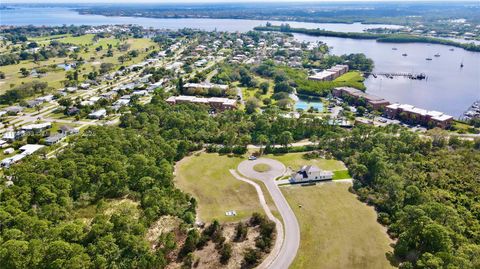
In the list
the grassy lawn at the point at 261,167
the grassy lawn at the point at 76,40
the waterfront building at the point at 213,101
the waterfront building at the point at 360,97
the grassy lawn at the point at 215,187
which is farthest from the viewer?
the grassy lawn at the point at 76,40

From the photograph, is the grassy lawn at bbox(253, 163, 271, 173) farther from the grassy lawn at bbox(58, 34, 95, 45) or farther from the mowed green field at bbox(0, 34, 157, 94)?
the grassy lawn at bbox(58, 34, 95, 45)

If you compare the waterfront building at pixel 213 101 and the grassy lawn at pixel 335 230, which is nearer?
the grassy lawn at pixel 335 230

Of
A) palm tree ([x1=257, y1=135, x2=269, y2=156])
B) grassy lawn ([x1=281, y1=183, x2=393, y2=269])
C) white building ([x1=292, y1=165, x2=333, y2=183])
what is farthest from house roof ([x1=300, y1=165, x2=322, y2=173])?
palm tree ([x1=257, y1=135, x2=269, y2=156])

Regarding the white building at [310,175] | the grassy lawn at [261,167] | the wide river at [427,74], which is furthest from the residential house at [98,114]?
the wide river at [427,74]

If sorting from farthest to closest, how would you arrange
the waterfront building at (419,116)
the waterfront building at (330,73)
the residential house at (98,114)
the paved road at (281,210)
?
the waterfront building at (330,73)
the residential house at (98,114)
the waterfront building at (419,116)
the paved road at (281,210)

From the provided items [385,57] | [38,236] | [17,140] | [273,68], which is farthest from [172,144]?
[385,57]

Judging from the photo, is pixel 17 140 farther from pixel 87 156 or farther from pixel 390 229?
pixel 390 229

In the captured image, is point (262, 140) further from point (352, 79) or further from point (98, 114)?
point (352, 79)

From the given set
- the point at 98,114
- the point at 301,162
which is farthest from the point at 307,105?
the point at 98,114

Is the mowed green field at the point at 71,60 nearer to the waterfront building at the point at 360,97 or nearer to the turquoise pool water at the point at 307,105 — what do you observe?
the turquoise pool water at the point at 307,105
